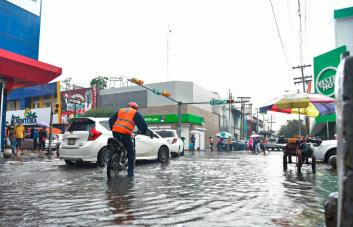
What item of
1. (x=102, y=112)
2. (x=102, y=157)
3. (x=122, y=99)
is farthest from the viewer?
(x=122, y=99)

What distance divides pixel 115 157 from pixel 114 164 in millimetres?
167

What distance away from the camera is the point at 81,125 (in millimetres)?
10602

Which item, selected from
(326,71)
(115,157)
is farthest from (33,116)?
(115,157)

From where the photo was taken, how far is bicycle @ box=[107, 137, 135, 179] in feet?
24.7

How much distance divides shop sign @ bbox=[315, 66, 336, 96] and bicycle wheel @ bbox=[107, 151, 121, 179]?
16.4m

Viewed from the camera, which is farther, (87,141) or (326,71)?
(326,71)

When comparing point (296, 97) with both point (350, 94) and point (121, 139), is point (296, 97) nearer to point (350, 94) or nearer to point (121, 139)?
point (121, 139)

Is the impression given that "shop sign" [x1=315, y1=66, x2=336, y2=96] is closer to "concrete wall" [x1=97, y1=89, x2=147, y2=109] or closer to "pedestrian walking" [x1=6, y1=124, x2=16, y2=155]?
"pedestrian walking" [x1=6, y1=124, x2=16, y2=155]

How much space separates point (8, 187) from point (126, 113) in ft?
9.16

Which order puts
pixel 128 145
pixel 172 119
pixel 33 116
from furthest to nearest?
1. pixel 33 116
2. pixel 172 119
3. pixel 128 145

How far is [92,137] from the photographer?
10.2 m

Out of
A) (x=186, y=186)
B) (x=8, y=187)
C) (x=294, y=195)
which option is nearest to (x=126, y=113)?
(x=186, y=186)

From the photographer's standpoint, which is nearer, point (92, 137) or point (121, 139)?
point (121, 139)

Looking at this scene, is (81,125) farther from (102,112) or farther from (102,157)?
(102,112)
